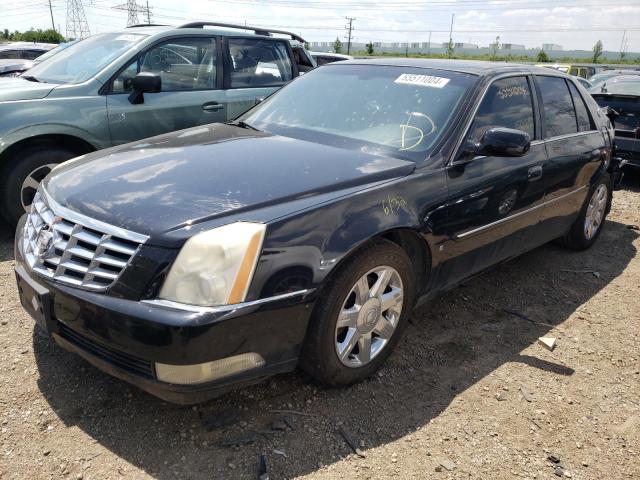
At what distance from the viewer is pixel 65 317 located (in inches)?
92.2

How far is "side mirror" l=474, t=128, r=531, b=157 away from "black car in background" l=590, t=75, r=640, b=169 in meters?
5.02

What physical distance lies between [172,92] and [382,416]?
12.6 feet

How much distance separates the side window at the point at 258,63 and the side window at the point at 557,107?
303cm

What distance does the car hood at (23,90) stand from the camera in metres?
4.37

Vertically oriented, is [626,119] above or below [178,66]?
below

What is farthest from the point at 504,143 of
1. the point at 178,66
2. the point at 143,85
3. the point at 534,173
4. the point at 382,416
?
the point at 178,66

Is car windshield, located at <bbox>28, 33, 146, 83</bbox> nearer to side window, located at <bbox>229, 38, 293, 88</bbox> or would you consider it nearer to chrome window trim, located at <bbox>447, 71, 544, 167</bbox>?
side window, located at <bbox>229, 38, 293, 88</bbox>

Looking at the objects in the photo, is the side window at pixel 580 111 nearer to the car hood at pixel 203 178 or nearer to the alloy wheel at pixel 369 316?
the car hood at pixel 203 178

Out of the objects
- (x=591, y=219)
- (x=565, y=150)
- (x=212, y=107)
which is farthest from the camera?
(x=212, y=107)

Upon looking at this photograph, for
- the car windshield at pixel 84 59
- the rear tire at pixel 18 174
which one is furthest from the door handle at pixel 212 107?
the rear tire at pixel 18 174

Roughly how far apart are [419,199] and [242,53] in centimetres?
371

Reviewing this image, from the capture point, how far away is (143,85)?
481cm

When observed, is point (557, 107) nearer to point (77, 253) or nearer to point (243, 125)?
point (243, 125)

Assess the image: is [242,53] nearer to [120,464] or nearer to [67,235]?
[67,235]
